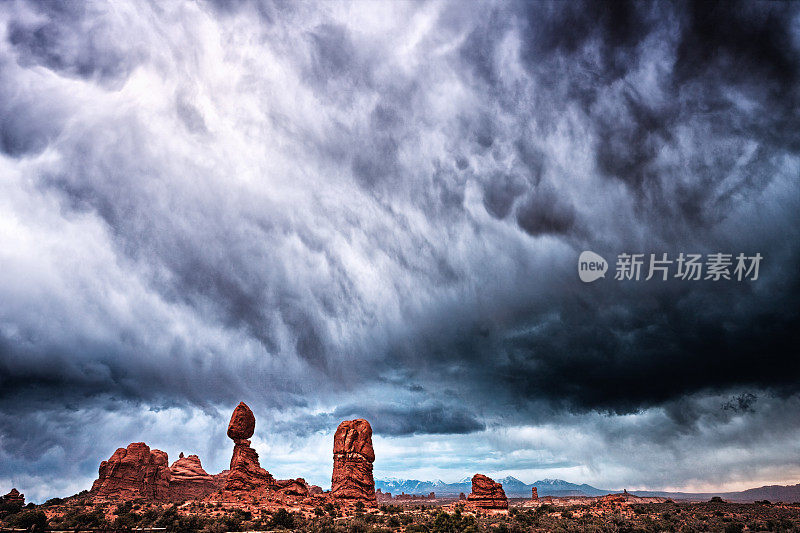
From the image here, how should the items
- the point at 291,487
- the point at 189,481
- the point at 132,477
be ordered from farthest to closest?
1. the point at 189,481
2. the point at 132,477
3. the point at 291,487

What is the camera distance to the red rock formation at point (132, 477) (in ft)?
316

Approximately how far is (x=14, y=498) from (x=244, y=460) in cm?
4893

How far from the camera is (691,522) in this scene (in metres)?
55.2

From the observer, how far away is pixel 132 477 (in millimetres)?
100125

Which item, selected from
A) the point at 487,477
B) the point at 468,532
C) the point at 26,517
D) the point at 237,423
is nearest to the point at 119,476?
the point at 237,423

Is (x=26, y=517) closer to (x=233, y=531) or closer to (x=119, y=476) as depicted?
(x=233, y=531)

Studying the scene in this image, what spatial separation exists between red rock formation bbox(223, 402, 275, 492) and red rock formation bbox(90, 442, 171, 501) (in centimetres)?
3463

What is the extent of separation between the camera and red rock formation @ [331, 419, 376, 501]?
255 feet

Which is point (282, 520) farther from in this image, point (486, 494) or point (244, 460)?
point (486, 494)

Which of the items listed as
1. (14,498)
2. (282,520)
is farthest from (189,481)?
(282,520)

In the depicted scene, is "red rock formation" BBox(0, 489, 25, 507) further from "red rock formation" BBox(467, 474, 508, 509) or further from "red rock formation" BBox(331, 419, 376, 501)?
"red rock formation" BBox(467, 474, 508, 509)

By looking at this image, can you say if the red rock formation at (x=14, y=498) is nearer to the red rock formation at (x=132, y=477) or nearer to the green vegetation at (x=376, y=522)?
the red rock formation at (x=132, y=477)

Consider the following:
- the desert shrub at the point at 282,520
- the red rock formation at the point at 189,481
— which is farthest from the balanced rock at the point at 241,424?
the red rock formation at the point at 189,481

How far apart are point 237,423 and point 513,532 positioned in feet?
170
